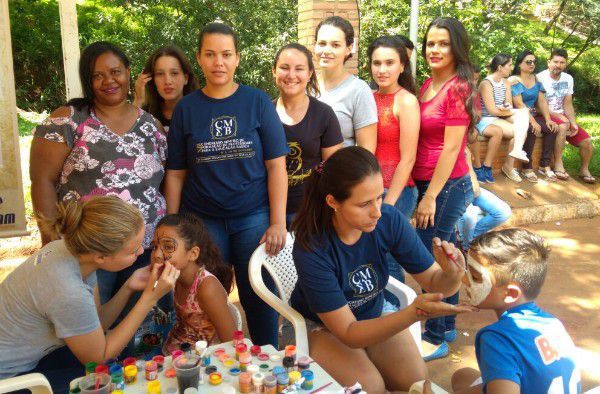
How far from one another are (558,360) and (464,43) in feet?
6.41

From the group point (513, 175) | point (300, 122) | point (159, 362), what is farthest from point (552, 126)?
point (159, 362)

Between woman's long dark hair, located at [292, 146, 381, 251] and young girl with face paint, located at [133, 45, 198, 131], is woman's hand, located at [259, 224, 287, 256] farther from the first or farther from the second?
young girl with face paint, located at [133, 45, 198, 131]

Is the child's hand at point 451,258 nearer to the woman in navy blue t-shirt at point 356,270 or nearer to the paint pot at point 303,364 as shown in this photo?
the woman in navy blue t-shirt at point 356,270

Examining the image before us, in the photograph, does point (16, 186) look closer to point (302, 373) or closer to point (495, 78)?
point (302, 373)

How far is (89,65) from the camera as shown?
103 inches

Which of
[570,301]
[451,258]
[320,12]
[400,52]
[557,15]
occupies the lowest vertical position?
[570,301]

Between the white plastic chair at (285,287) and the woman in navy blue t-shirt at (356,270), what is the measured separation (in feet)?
0.19

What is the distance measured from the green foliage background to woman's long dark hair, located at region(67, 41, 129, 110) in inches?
286

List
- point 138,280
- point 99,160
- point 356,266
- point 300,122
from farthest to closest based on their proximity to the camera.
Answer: point 300,122 < point 99,160 < point 138,280 < point 356,266

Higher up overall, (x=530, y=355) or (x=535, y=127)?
(x=535, y=127)

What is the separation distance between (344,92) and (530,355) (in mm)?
1893

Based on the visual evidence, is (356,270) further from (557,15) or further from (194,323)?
(557,15)

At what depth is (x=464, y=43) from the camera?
3074mm

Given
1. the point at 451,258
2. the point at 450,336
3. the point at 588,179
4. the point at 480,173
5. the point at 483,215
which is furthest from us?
the point at 588,179
